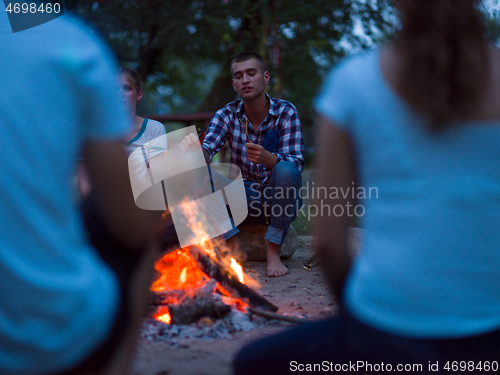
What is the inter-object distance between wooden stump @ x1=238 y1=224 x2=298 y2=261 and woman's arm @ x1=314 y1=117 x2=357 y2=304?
113 inches

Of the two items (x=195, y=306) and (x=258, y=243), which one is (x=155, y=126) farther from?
(x=195, y=306)

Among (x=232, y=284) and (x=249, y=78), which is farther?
(x=249, y=78)

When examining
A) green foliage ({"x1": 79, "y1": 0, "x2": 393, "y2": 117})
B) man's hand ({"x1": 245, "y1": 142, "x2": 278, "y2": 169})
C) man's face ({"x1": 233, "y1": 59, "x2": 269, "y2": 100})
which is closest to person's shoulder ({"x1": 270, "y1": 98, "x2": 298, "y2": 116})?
man's face ({"x1": 233, "y1": 59, "x2": 269, "y2": 100})

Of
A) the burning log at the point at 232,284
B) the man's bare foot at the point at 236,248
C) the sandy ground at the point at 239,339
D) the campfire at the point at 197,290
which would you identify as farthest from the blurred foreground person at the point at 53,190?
the man's bare foot at the point at 236,248

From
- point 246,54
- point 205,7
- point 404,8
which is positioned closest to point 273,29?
point 205,7

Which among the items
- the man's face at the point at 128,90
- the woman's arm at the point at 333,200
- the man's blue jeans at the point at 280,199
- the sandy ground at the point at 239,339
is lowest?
the sandy ground at the point at 239,339

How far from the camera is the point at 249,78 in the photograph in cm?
396

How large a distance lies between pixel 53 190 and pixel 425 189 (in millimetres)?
811

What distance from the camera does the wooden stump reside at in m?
4.07

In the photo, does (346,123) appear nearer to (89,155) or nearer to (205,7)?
(89,155)

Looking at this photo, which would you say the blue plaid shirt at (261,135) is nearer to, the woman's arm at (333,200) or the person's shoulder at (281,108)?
the person's shoulder at (281,108)

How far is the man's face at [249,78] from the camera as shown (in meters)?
3.94

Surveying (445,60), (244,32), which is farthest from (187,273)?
(244,32)

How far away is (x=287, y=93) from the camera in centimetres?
1048
